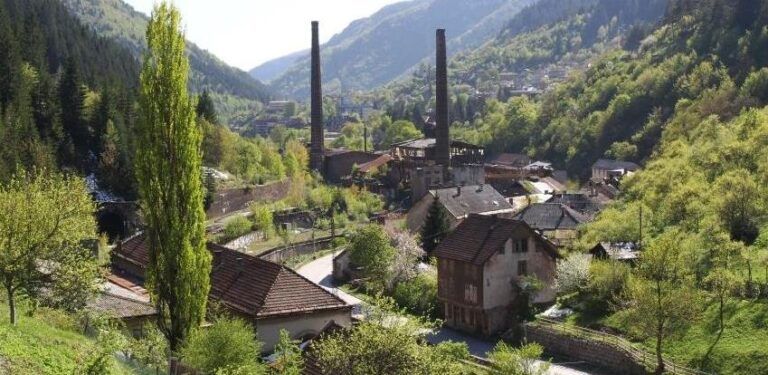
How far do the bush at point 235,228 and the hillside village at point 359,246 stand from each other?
0.81 ft

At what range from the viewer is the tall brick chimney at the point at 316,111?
104 meters

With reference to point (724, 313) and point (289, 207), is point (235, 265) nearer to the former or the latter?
point (724, 313)

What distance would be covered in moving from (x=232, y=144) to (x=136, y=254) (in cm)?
4705

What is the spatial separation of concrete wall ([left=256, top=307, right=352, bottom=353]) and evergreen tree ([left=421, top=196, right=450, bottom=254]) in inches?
1064

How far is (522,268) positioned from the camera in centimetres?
4466

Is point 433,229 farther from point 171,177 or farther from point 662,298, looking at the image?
point 171,177

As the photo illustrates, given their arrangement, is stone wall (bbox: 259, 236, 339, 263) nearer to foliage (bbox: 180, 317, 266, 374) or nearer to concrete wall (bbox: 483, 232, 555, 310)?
concrete wall (bbox: 483, 232, 555, 310)

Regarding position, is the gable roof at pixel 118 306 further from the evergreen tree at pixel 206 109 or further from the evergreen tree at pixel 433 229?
the evergreen tree at pixel 206 109

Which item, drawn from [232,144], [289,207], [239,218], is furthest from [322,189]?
[239,218]

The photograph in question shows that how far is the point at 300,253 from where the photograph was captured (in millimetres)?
66688

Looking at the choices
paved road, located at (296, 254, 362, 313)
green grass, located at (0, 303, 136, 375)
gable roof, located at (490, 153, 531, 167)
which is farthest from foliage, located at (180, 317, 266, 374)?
gable roof, located at (490, 153, 531, 167)

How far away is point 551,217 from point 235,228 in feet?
85.0

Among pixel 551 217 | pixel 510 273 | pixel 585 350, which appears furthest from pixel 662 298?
pixel 551 217

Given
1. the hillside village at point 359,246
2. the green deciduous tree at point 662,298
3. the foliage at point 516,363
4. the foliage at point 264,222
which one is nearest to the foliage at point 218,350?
the hillside village at point 359,246
